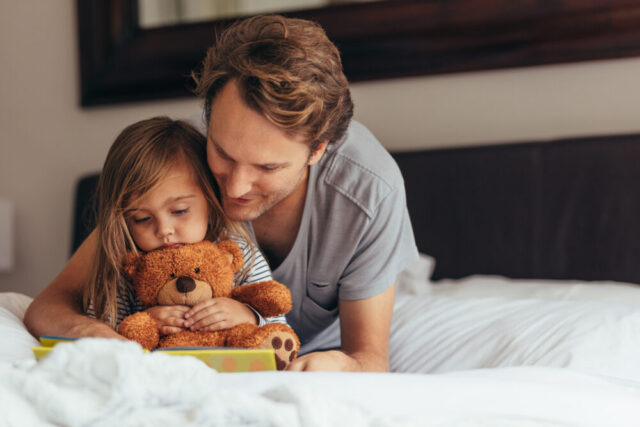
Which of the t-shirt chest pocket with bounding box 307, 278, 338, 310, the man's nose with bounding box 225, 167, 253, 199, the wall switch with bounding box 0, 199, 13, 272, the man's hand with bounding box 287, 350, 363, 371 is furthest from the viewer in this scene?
the wall switch with bounding box 0, 199, 13, 272

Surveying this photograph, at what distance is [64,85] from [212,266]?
1602mm

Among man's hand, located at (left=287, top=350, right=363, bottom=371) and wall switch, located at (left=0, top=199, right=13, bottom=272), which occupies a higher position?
man's hand, located at (left=287, top=350, right=363, bottom=371)

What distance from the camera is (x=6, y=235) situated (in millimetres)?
2299

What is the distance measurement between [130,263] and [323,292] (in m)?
0.41

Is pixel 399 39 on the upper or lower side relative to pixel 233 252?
upper

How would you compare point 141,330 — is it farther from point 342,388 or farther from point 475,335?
point 475,335

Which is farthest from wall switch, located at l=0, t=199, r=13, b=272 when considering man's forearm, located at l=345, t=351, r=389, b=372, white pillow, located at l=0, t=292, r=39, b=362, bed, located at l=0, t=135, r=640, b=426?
man's forearm, located at l=345, t=351, r=389, b=372

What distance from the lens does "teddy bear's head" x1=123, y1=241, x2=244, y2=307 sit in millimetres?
1023

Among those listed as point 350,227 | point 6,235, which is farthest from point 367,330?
point 6,235

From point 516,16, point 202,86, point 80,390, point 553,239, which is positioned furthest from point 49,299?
point 516,16

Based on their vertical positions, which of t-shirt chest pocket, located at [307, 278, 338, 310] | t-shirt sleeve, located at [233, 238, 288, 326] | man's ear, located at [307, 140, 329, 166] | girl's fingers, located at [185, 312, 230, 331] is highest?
man's ear, located at [307, 140, 329, 166]

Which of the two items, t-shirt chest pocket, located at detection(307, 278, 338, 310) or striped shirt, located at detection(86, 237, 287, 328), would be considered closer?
striped shirt, located at detection(86, 237, 287, 328)

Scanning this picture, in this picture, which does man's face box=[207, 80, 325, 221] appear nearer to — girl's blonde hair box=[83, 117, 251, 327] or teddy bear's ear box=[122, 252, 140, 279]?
girl's blonde hair box=[83, 117, 251, 327]

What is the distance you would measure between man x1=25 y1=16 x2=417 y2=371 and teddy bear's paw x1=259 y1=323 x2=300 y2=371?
30 millimetres
